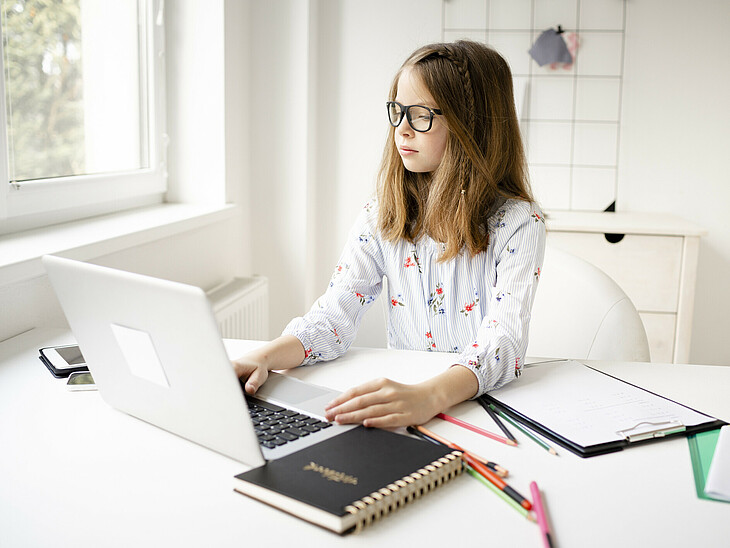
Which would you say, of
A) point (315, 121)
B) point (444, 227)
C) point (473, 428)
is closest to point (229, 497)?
point (473, 428)

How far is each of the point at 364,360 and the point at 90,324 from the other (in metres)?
0.45

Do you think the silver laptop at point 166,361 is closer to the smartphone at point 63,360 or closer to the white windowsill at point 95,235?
the smartphone at point 63,360

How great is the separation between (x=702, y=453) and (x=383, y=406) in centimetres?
36

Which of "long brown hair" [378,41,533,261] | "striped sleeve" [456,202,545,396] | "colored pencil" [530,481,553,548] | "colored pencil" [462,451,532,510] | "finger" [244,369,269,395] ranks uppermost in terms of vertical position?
"long brown hair" [378,41,533,261]

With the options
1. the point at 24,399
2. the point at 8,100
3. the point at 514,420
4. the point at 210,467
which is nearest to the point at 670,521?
the point at 514,420

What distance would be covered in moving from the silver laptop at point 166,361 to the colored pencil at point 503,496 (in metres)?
0.16

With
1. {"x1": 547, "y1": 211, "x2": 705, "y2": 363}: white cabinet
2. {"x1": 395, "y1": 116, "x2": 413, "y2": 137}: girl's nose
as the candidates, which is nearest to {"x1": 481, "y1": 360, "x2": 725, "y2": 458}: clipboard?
{"x1": 395, "y1": 116, "x2": 413, "y2": 137}: girl's nose

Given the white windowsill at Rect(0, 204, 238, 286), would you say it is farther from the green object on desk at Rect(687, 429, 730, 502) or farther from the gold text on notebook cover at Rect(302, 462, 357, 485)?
the green object on desk at Rect(687, 429, 730, 502)

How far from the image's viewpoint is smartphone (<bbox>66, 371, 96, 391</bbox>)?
1.01 metres

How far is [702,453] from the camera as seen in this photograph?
831mm

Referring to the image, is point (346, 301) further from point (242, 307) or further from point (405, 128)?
point (242, 307)

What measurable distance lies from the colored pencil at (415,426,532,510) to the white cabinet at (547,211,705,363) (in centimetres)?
178

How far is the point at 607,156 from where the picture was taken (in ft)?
9.34

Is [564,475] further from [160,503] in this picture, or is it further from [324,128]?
[324,128]
